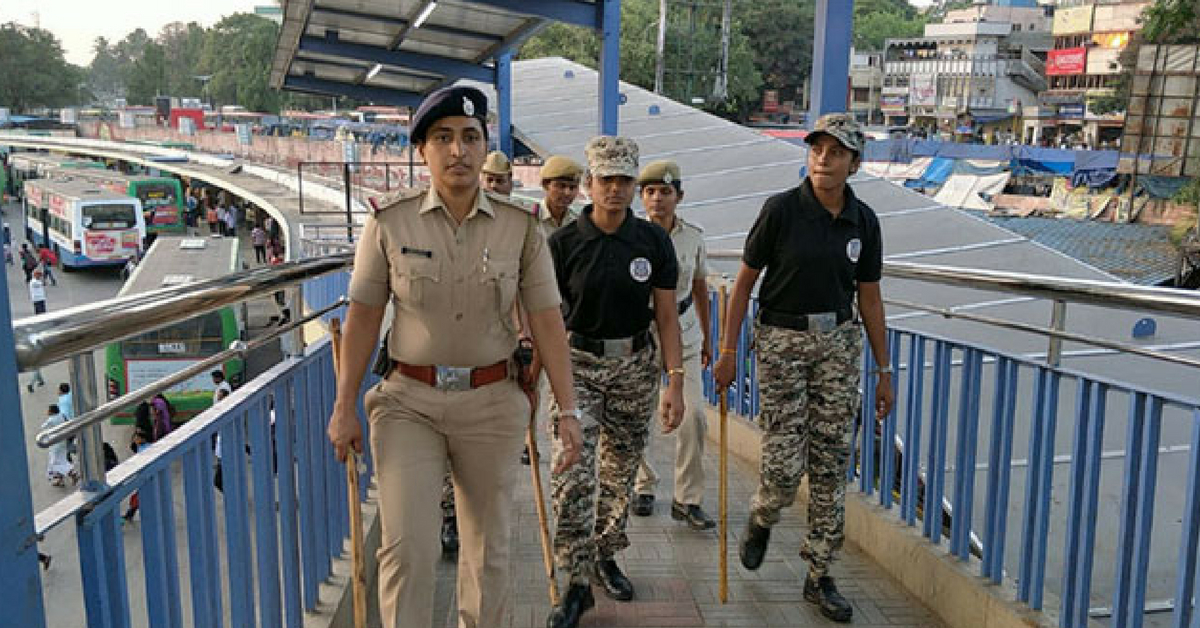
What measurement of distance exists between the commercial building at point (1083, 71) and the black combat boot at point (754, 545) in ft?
196

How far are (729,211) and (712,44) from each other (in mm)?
54737

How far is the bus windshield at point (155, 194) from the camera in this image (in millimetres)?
38375

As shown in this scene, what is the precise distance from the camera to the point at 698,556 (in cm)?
438

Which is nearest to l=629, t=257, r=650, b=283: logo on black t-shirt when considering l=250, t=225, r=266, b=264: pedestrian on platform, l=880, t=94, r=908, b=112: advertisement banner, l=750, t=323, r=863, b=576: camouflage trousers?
l=750, t=323, r=863, b=576: camouflage trousers

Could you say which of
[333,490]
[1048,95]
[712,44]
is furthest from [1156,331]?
[1048,95]

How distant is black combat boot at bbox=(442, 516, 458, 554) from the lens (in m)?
4.33

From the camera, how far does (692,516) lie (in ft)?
15.6

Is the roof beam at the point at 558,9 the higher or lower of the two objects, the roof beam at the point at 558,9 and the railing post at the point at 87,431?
the higher

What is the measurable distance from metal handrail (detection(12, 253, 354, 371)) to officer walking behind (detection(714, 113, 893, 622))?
186 cm

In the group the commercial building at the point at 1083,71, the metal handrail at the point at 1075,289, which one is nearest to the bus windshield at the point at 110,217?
the metal handrail at the point at 1075,289

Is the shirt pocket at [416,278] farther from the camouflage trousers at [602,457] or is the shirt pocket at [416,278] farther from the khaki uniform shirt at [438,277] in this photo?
the camouflage trousers at [602,457]

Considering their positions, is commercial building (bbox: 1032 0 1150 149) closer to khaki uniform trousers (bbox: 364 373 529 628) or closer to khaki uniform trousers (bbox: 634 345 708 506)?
khaki uniform trousers (bbox: 634 345 708 506)

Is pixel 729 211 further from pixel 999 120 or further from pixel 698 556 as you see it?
pixel 999 120

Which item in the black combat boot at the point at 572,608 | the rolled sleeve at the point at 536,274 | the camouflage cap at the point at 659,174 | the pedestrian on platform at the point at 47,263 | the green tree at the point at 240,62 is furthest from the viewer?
the green tree at the point at 240,62
